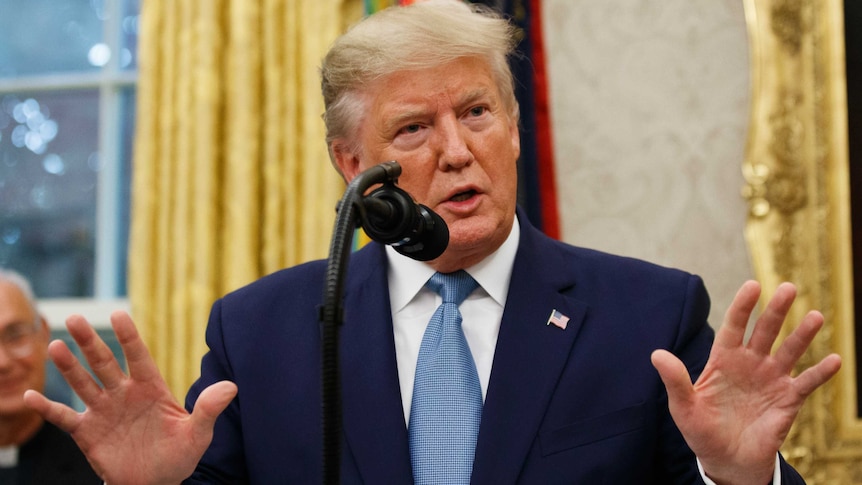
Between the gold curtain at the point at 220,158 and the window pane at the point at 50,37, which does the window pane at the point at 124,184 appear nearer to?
the window pane at the point at 50,37

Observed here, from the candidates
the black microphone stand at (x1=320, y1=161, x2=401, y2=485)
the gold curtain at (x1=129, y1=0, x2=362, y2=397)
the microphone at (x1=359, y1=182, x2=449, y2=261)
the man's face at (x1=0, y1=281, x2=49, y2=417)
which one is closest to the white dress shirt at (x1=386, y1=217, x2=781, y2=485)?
the microphone at (x1=359, y1=182, x2=449, y2=261)

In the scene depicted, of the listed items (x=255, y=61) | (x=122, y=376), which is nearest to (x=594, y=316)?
(x=122, y=376)

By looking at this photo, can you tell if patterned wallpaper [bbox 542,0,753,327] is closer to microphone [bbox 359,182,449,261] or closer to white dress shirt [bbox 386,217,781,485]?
white dress shirt [bbox 386,217,781,485]

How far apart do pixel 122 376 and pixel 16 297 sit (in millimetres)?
1544

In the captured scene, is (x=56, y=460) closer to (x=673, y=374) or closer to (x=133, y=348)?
(x=133, y=348)

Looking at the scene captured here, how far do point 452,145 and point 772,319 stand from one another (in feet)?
2.43

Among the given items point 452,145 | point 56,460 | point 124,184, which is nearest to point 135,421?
point 452,145

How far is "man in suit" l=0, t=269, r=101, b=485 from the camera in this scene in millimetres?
2736

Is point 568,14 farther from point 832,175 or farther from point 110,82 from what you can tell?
point 110,82

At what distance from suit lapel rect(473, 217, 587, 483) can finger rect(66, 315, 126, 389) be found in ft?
2.16

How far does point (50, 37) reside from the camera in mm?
4176

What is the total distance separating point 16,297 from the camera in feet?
9.76

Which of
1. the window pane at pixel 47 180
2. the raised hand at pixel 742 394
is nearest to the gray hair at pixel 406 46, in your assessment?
the raised hand at pixel 742 394

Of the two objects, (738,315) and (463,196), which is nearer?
(738,315)
